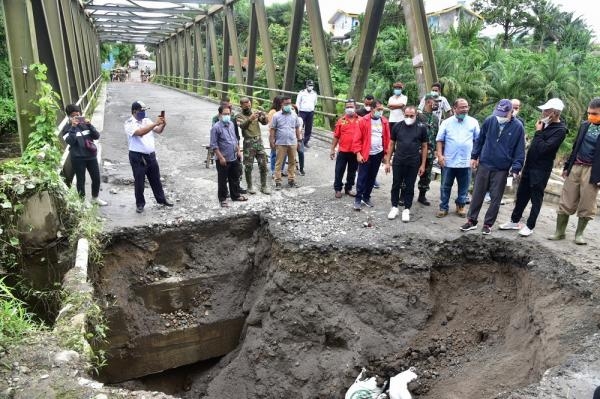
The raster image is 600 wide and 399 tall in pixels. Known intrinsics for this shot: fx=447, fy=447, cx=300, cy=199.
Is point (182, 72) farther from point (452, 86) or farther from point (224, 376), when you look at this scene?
point (224, 376)

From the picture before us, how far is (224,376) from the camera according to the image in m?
5.66

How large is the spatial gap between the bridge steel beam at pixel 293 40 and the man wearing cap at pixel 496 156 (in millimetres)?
7555

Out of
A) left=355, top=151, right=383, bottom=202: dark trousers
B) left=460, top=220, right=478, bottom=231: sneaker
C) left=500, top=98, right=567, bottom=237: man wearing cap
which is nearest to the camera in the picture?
left=500, top=98, right=567, bottom=237: man wearing cap

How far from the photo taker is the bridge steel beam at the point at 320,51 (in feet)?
35.6

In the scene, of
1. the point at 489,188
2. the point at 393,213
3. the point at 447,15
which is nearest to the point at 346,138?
the point at 393,213

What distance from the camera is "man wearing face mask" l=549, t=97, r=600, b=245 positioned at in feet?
15.9

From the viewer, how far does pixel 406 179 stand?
6117mm

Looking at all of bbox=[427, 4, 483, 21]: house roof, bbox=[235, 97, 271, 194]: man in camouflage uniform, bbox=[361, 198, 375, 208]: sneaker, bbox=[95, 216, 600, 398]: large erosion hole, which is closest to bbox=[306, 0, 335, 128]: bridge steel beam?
bbox=[235, 97, 271, 194]: man in camouflage uniform

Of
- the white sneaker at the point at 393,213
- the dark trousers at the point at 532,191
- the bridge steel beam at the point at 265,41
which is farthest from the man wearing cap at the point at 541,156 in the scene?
the bridge steel beam at the point at 265,41

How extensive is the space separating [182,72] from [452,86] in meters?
18.9

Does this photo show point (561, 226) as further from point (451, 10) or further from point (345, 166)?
point (451, 10)

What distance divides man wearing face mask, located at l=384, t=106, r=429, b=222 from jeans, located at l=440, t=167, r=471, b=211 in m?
0.35

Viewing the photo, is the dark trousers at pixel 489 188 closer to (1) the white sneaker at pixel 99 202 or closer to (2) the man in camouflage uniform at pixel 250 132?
(2) the man in camouflage uniform at pixel 250 132

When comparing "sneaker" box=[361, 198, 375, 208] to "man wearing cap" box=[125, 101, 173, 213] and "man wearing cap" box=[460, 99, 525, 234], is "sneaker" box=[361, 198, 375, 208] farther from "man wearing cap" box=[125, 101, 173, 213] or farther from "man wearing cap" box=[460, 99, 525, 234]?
"man wearing cap" box=[125, 101, 173, 213]
